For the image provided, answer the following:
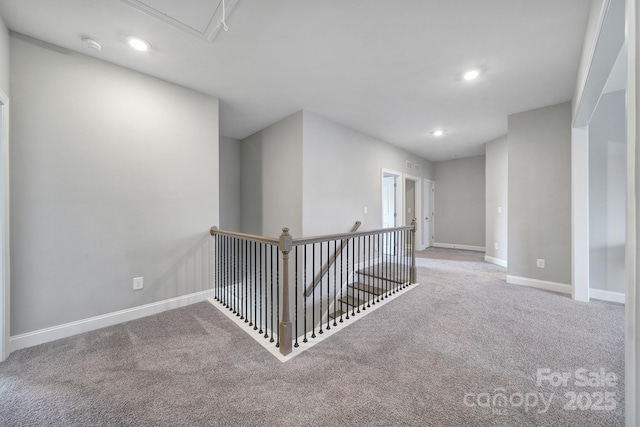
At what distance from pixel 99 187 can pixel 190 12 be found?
176 centimetres

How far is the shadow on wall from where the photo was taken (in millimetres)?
2686

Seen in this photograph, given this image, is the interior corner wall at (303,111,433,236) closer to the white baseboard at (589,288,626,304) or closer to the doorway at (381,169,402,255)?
the doorway at (381,169,402,255)

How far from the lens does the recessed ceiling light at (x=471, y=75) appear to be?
2.61m

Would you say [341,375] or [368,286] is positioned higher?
[341,375]

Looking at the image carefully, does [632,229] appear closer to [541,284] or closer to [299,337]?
[299,337]

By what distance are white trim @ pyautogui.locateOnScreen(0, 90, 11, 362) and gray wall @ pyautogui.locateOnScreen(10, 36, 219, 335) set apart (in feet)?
0.48

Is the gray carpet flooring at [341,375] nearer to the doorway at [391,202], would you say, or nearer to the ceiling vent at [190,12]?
the ceiling vent at [190,12]

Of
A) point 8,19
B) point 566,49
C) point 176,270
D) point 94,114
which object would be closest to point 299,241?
point 176,270

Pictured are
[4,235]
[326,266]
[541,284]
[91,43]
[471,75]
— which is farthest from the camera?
[326,266]

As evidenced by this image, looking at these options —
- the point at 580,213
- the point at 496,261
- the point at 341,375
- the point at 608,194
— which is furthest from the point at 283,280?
the point at 496,261

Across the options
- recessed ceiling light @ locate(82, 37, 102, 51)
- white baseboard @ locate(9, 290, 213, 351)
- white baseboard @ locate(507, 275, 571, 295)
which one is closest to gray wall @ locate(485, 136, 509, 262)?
white baseboard @ locate(507, 275, 571, 295)

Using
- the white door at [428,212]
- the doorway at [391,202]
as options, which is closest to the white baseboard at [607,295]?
the doorway at [391,202]

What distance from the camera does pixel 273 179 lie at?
164 inches

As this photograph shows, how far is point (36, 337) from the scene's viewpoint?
2025mm
